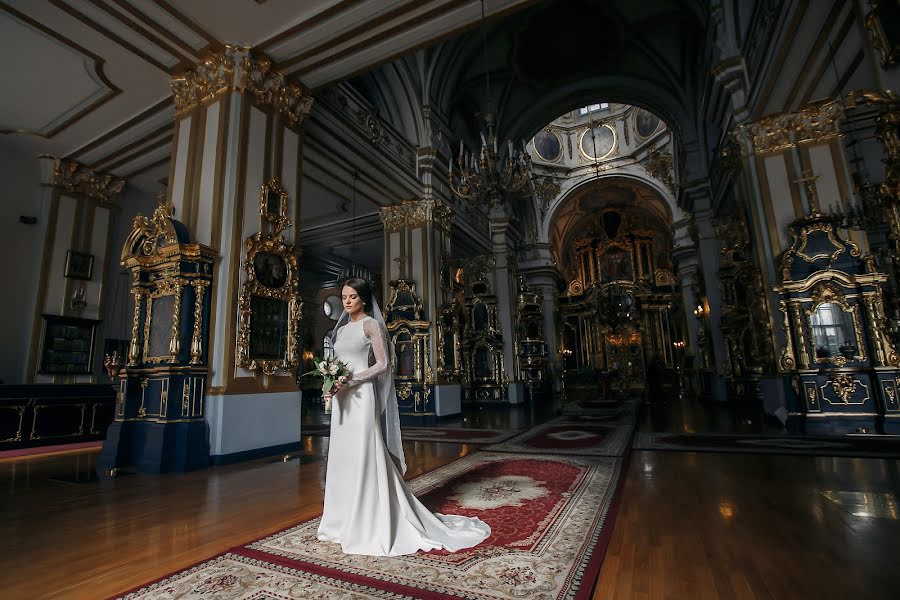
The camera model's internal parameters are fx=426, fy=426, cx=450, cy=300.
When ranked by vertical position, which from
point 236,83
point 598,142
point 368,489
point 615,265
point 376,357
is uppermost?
point 598,142

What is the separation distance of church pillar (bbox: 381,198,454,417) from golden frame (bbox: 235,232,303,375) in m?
3.84

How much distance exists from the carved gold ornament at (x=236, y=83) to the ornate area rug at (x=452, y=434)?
4927mm

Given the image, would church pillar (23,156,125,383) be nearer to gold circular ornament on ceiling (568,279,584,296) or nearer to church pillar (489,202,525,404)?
church pillar (489,202,525,404)

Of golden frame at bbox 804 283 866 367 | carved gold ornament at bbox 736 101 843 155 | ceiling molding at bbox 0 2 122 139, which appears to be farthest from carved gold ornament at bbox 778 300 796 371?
ceiling molding at bbox 0 2 122 139

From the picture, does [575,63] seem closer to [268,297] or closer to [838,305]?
[838,305]

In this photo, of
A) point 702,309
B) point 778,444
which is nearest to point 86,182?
point 778,444

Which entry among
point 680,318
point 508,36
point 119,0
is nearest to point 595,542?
point 119,0

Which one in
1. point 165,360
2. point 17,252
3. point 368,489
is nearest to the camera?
point 368,489

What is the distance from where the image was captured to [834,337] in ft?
20.0

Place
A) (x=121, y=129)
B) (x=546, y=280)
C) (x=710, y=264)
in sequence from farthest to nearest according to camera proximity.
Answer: (x=546, y=280) → (x=710, y=264) → (x=121, y=129)

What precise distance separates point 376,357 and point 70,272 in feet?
27.8

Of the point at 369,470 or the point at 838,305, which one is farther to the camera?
the point at 838,305

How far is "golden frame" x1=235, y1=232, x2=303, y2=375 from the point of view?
17.0 feet

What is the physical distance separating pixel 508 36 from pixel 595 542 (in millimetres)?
11750
